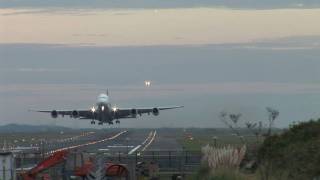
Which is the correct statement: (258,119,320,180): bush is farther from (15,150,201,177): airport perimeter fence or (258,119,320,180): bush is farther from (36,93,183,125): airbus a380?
(36,93,183,125): airbus a380

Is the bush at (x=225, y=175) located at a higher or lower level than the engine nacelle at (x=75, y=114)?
lower

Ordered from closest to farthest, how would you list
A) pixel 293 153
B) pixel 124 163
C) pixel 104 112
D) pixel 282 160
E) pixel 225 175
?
pixel 225 175, pixel 293 153, pixel 282 160, pixel 124 163, pixel 104 112

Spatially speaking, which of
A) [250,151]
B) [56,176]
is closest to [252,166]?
[250,151]

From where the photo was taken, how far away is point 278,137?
1399 inches

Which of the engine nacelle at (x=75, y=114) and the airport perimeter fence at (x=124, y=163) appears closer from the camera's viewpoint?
the airport perimeter fence at (x=124, y=163)

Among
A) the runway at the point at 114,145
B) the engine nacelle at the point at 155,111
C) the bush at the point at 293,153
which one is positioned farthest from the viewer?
the engine nacelle at the point at 155,111

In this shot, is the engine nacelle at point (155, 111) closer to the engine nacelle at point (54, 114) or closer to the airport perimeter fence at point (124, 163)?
the engine nacelle at point (54, 114)

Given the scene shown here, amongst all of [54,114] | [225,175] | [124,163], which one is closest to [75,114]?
[54,114]

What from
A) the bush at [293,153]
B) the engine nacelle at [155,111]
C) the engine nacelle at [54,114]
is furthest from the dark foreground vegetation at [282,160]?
the engine nacelle at [54,114]

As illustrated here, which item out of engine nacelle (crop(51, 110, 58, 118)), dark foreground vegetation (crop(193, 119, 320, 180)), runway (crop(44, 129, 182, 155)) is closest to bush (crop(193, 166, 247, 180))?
dark foreground vegetation (crop(193, 119, 320, 180))

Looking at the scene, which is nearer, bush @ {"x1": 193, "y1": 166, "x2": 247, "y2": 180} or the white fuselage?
bush @ {"x1": 193, "y1": 166, "x2": 247, "y2": 180}

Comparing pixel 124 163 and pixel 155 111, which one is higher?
pixel 155 111

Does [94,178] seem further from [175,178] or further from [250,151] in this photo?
[250,151]

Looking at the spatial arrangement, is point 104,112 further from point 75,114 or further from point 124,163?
point 124,163
